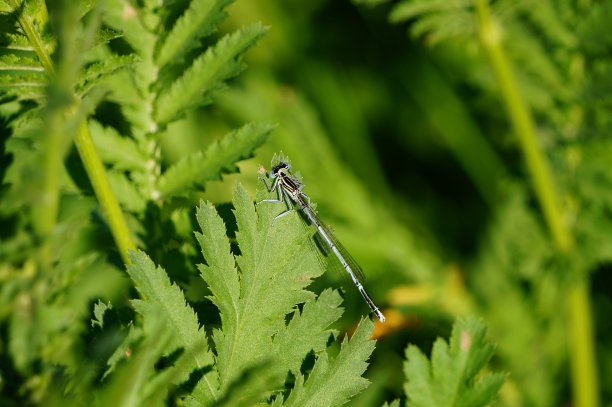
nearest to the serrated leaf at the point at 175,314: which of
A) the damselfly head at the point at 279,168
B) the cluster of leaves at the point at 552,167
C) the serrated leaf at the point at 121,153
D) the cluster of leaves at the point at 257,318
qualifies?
the cluster of leaves at the point at 257,318

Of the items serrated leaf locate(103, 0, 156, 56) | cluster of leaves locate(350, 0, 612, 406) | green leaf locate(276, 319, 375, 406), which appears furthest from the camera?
cluster of leaves locate(350, 0, 612, 406)

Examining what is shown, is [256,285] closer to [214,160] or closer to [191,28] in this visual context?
[214,160]

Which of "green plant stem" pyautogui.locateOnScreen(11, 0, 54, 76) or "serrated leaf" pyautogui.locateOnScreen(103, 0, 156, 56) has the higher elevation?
"serrated leaf" pyautogui.locateOnScreen(103, 0, 156, 56)

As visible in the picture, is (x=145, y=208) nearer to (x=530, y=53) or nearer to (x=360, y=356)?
(x=360, y=356)

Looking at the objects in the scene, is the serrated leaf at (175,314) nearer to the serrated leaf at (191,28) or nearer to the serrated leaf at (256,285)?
the serrated leaf at (256,285)

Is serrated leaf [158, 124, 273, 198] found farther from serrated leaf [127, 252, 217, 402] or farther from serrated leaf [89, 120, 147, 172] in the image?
serrated leaf [127, 252, 217, 402]

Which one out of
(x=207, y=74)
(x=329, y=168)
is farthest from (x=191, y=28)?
(x=329, y=168)

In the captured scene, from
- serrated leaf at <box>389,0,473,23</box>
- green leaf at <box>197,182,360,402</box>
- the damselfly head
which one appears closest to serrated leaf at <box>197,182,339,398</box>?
green leaf at <box>197,182,360,402</box>
